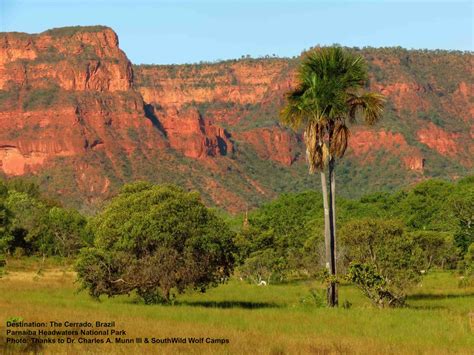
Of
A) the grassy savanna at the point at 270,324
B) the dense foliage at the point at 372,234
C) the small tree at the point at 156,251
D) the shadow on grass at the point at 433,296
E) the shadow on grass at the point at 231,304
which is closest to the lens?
the grassy savanna at the point at 270,324

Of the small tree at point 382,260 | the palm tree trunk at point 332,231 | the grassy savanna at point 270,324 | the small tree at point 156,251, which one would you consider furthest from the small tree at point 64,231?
the palm tree trunk at point 332,231

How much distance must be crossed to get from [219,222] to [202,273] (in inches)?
109

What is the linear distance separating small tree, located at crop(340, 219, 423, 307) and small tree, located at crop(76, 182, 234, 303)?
5904mm

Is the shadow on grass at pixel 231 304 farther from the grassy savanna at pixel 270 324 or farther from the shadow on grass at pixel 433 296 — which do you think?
the shadow on grass at pixel 433 296

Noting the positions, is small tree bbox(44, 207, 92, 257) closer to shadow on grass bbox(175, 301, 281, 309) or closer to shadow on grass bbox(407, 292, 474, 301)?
shadow on grass bbox(407, 292, 474, 301)

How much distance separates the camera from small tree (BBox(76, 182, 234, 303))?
32.1 metres

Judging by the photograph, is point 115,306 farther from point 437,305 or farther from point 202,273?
point 437,305

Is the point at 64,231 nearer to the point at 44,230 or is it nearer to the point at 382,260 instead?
the point at 44,230

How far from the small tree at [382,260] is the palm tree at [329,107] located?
73.0 inches

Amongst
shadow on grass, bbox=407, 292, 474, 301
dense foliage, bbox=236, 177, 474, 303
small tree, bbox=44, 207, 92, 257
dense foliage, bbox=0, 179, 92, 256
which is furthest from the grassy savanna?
small tree, bbox=44, 207, 92, 257

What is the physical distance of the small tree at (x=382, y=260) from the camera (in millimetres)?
29495

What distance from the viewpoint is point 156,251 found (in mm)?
32562

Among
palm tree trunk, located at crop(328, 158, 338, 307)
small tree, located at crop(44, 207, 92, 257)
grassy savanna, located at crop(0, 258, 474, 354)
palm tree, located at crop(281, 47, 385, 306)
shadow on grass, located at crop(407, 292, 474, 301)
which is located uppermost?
palm tree, located at crop(281, 47, 385, 306)

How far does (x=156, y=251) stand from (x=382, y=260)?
9013 millimetres
